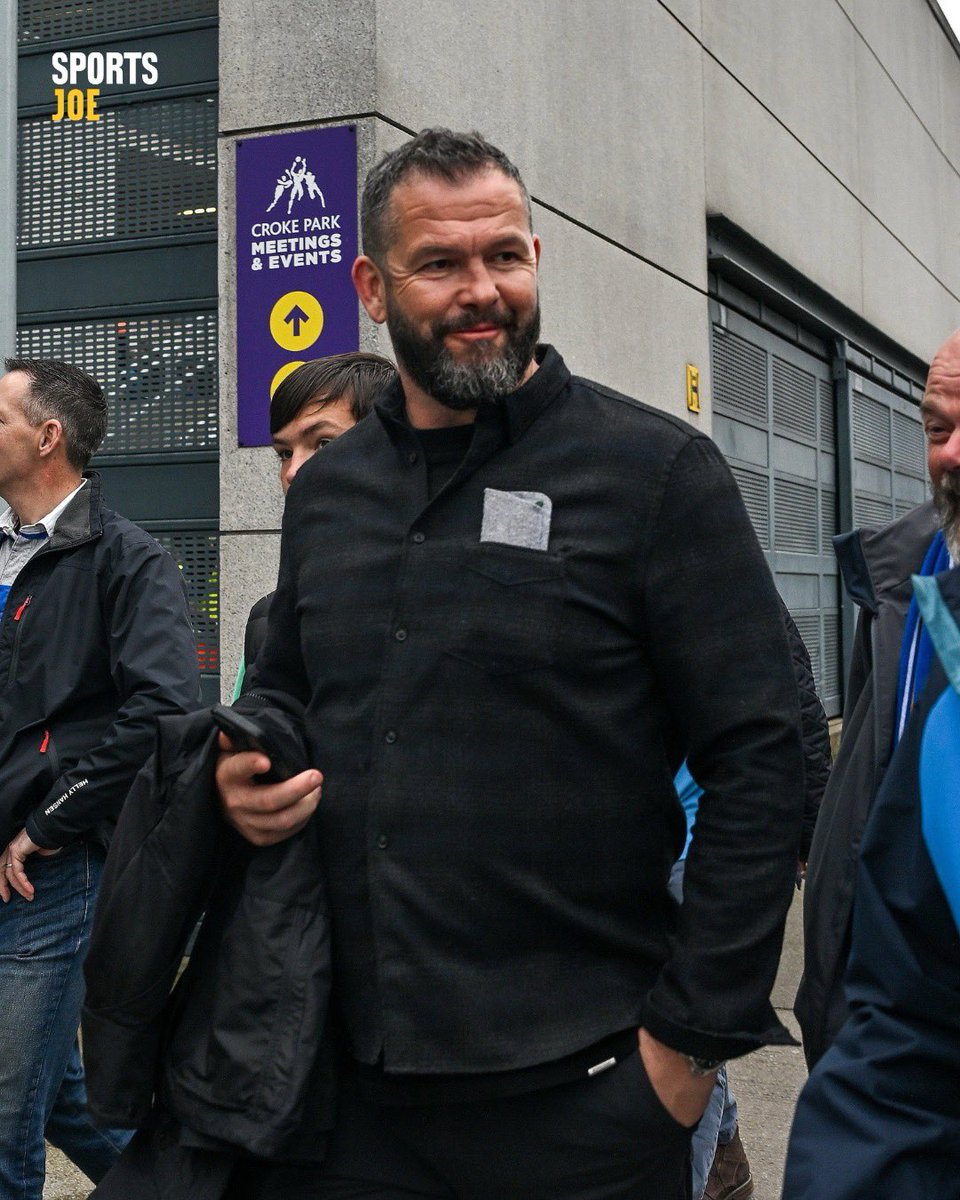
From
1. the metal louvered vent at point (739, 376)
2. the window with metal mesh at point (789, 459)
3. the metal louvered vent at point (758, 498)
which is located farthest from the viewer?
the metal louvered vent at point (758, 498)

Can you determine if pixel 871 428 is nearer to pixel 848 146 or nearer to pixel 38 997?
pixel 848 146

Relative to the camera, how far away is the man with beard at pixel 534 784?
204 cm

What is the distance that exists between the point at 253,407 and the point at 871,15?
11.5m

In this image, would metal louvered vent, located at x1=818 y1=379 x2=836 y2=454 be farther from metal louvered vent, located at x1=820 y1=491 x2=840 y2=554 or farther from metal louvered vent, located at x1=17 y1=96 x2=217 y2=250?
metal louvered vent, located at x1=17 y1=96 x2=217 y2=250

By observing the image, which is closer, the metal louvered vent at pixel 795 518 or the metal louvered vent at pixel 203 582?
the metal louvered vent at pixel 203 582

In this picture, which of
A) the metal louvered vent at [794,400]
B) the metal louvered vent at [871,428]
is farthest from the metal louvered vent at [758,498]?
the metal louvered vent at [871,428]

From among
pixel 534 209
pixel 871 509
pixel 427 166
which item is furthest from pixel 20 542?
pixel 871 509

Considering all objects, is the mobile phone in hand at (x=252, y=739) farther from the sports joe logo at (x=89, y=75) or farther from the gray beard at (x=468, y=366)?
the sports joe logo at (x=89, y=75)

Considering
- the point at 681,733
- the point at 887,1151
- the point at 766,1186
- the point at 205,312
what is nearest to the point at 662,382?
the point at 205,312

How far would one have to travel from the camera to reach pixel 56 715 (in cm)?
362

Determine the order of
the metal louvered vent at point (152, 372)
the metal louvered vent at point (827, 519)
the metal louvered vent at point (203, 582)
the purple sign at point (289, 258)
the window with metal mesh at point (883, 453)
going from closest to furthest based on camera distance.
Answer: the purple sign at point (289, 258) < the metal louvered vent at point (203, 582) < the metal louvered vent at point (152, 372) < the metal louvered vent at point (827, 519) < the window with metal mesh at point (883, 453)

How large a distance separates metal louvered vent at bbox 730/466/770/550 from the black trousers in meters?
9.49

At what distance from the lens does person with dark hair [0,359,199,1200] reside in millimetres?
3504

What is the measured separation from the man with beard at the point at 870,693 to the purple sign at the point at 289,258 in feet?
12.3
